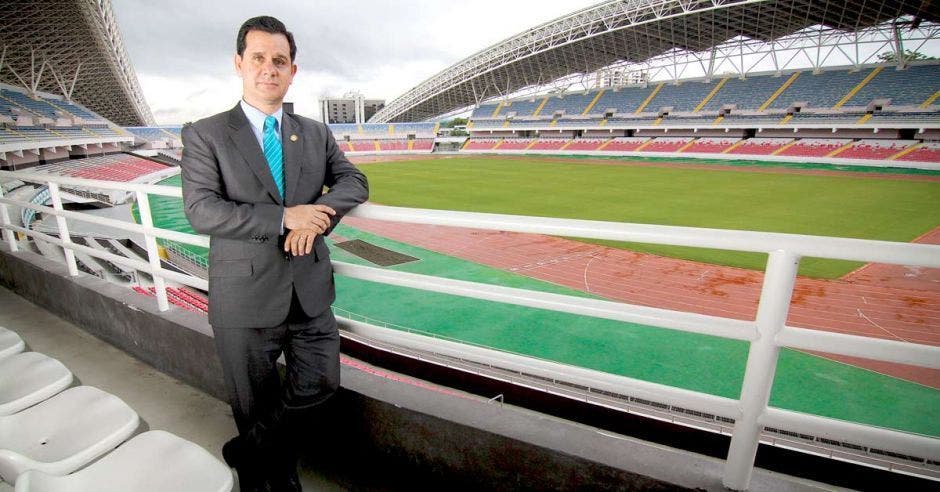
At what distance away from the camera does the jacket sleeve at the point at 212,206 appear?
1.47 meters

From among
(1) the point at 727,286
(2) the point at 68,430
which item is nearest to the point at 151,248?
(2) the point at 68,430

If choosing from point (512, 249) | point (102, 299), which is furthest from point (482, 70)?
point (102, 299)

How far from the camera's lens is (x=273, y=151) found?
1690 millimetres

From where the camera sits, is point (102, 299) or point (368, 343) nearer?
point (102, 299)

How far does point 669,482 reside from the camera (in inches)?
57.5

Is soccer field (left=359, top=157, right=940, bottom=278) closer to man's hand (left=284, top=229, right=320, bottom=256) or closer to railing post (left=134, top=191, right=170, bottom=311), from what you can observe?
railing post (left=134, top=191, right=170, bottom=311)

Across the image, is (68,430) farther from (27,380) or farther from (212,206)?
(212,206)

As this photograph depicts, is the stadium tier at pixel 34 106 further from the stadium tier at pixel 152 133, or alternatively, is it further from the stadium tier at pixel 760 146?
the stadium tier at pixel 760 146

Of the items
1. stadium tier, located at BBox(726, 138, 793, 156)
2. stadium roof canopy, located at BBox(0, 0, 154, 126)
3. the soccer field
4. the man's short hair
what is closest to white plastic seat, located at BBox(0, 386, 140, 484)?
the man's short hair

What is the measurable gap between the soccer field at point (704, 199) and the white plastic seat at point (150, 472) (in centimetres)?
1389

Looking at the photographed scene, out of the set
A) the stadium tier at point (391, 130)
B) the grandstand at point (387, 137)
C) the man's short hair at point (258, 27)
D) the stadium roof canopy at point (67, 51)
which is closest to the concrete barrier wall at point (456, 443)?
the man's short hair at point (258, 27)

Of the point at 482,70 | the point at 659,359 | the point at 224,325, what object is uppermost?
the point at 482,70

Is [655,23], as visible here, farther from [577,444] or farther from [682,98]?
[577,444]

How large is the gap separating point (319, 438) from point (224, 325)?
80cm
